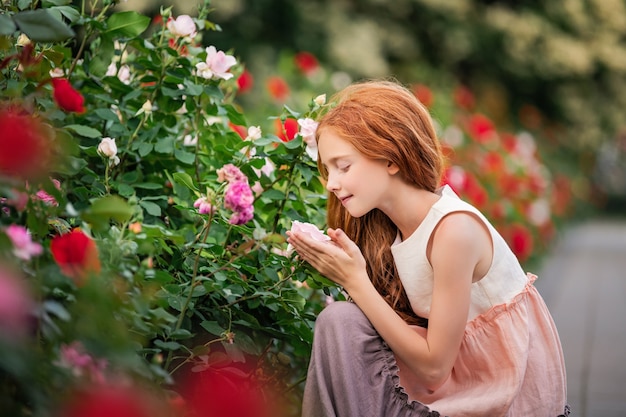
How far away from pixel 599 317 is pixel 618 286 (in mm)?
1609

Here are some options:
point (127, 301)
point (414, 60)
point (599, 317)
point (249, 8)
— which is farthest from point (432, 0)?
point (127, 301)

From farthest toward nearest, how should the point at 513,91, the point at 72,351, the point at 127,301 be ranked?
the point at 513,91
the point at 127,301
the point at 72,351

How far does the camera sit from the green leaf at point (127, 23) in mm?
2645

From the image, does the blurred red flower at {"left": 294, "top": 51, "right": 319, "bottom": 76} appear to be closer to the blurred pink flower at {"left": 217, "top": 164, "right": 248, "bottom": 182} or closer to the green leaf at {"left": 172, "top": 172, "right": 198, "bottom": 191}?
the green leaf at {"left": 172, "top": 172, "right": 198, "bottom": 191}

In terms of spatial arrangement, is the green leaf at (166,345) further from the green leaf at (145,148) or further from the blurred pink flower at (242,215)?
the green leaf at (145,148)

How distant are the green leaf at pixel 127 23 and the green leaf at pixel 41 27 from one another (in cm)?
93

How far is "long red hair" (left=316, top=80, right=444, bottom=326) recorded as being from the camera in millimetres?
2279

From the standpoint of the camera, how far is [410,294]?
2.32 meters

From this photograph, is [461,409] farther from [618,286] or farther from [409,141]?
[618,286]

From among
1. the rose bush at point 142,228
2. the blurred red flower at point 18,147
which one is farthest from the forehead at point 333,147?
the blurred red flower at point 18,147

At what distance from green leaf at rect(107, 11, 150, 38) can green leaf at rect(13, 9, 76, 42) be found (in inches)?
36.5

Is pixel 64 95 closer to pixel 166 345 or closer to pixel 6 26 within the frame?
pixel 6 26

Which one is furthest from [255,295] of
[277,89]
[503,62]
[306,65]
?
[503,62]

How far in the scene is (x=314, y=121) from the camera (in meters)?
2.49
